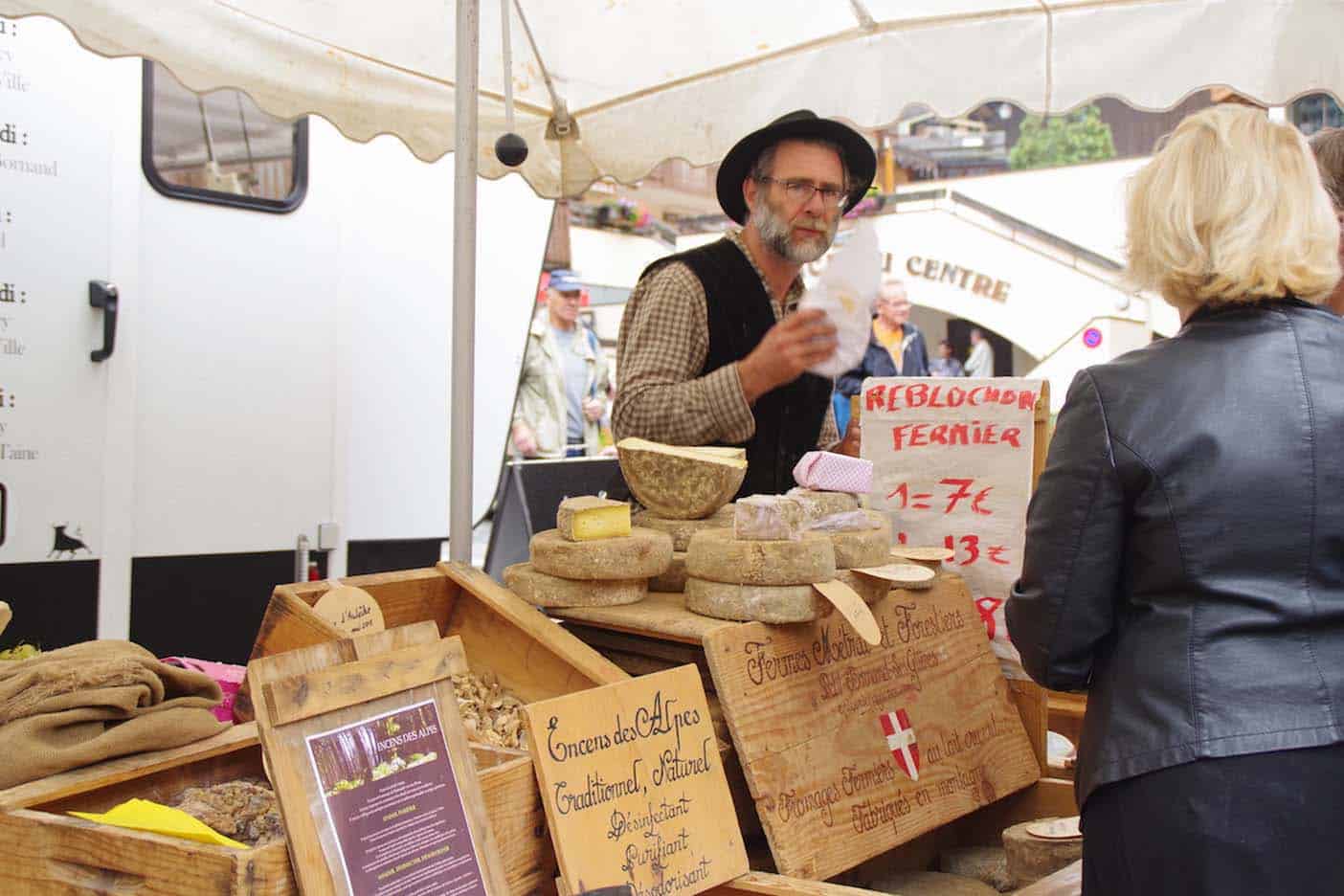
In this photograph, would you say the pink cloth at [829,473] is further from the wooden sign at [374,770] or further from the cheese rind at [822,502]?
the wooden sign at [374,770]

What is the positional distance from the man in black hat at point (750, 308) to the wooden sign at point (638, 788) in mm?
1010

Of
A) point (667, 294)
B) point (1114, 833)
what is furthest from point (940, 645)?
point (667, 294)

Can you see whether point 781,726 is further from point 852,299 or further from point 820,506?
point 852,299

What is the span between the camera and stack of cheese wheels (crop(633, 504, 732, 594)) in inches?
90.2

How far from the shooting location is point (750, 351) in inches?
122

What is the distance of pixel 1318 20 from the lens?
10.7 feet

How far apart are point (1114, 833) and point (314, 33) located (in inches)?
103

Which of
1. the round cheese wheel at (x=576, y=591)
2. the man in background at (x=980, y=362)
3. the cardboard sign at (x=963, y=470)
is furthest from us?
the man in background at (x=980, y=362)

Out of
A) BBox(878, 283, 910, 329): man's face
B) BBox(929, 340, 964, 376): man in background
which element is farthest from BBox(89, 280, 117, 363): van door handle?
BBox(929, 340, 964, 376): man in background

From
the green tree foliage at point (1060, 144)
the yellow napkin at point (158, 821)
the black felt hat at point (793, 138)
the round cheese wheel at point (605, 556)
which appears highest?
the green tree foliage at point (1060, 144)

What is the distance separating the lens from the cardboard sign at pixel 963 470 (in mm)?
2602

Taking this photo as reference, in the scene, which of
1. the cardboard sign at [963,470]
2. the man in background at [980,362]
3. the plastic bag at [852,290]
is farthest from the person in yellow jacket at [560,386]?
the man in background at [980,362]

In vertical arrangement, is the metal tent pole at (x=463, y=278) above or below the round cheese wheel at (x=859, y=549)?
→ above

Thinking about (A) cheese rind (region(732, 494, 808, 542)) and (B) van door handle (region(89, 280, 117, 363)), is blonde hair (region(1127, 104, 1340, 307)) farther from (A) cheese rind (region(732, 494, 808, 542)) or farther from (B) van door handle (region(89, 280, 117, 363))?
(B) van door handle (region(89, 280, 117, 363))
